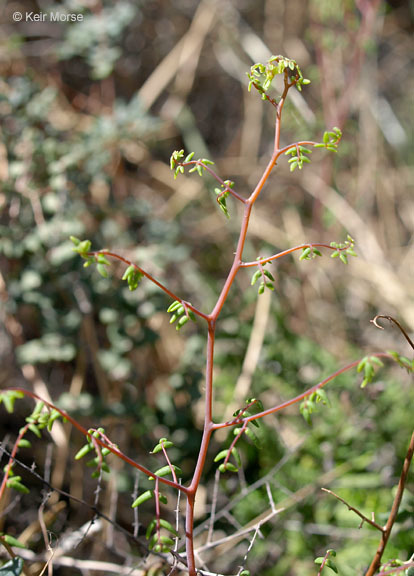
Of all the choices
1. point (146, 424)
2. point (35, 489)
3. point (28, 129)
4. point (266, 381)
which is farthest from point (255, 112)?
point (35, 489)

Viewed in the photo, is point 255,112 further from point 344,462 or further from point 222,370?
point 344,462

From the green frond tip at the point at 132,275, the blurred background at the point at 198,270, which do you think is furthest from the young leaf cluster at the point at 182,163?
the blurred background at the point at 198,270

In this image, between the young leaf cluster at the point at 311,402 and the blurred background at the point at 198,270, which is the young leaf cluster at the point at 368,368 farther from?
the blurred background at the point at 198,270

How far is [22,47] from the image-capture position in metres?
2.43

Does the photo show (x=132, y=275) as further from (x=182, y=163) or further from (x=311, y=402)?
(x=311, y=402)

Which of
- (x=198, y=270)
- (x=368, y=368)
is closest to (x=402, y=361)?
(x=368, y=368)

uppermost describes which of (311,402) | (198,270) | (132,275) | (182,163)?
(182,163)

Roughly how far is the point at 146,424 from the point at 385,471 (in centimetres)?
69

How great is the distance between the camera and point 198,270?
229 centimetres

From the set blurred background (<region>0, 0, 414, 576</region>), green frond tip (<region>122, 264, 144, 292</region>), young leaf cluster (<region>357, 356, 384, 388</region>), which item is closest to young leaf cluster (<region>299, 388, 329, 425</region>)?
young leaf cluster (<region>357, 356, 384, 388</region>)

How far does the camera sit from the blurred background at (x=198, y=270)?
154cm

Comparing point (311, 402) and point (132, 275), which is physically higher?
point (132, 275)

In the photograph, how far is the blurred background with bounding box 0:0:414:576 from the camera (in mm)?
1538

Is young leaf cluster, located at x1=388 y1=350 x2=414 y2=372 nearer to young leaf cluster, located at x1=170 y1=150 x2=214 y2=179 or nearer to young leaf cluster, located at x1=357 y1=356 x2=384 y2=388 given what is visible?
young leaf cluster, located at x1=357 y1=356 x2=384 y2=388
